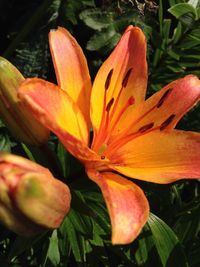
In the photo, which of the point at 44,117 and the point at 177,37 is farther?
the point at 177,37

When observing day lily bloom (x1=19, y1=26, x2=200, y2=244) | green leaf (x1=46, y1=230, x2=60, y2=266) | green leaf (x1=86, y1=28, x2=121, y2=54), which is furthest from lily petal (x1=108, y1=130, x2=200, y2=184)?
green leaf (x1=86, y1=28, x2=121, y2=54)

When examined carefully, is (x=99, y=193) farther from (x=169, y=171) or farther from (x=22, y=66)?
(x=22, y=66)

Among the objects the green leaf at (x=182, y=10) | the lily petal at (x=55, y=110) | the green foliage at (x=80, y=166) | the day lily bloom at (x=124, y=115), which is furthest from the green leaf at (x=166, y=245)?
the green leaf at (x=182, y=10)

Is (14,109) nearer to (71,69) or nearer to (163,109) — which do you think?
(71,69)

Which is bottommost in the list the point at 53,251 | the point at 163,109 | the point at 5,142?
the point at 53,251

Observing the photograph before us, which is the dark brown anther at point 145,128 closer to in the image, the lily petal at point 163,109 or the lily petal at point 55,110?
the lily petal at point 163,109

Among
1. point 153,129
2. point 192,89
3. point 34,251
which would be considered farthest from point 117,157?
point 34,251

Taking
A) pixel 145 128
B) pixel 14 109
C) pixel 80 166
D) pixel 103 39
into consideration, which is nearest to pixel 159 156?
pixel 145 128
